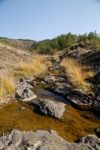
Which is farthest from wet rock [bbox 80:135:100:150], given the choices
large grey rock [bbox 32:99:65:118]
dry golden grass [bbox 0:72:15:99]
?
dry golden grass [bbox 0:72:15:99]

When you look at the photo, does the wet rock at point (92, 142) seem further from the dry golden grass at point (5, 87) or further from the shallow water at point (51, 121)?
the dry golden grass at point (5, 87)

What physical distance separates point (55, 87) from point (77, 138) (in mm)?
7263

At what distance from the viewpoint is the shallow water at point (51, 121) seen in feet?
29.5

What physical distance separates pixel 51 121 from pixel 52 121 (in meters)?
0.04

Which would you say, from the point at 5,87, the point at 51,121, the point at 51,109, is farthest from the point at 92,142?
the point at 5,87

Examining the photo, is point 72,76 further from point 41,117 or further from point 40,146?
point 40,146

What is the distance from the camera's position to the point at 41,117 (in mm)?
10289

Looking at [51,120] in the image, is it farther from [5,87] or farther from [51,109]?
[5,87]

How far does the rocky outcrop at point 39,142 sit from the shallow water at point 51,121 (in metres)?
1.08

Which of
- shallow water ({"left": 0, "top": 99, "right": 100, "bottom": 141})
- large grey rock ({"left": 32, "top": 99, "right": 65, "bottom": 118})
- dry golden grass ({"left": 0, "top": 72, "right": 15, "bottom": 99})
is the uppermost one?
dry golden grass ({"left": 0, "top": 72, "right": 15, "bottom": 99})

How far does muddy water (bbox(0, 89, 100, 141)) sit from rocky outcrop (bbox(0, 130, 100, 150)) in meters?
1.08

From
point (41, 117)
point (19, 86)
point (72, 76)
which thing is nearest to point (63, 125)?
point (41, 117)

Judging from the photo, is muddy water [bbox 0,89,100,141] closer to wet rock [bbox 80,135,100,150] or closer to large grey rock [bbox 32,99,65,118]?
large grey rock [bbox 32,99,65,118]

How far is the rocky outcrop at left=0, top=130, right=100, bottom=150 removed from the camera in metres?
6.68
